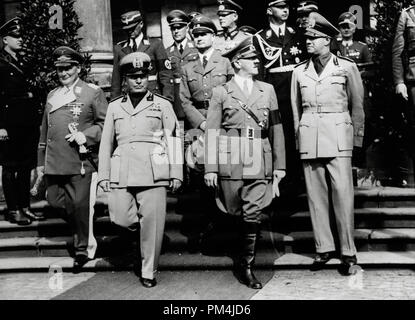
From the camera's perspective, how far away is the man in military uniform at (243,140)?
5.75m

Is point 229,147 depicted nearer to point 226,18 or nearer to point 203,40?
point 203,40

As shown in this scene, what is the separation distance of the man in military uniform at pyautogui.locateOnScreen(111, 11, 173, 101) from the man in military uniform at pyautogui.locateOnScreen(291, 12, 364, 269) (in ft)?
5.83

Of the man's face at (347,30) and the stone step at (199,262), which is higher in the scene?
the man's face at (347,30)

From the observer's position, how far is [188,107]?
6699mm

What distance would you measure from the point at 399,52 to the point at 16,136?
4.35m

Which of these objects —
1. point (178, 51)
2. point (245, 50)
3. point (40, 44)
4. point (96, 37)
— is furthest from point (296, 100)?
point (96, 37)

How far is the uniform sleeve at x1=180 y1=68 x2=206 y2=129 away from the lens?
21.6ft

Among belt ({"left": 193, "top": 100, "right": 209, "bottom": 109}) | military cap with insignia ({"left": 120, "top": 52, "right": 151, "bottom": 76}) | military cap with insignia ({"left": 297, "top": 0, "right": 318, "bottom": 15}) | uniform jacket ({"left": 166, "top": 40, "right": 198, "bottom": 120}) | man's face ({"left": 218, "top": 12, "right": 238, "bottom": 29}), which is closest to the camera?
military cap with insignia ({"left": 120, "top": 52, "right": 151, "bottom": 76})

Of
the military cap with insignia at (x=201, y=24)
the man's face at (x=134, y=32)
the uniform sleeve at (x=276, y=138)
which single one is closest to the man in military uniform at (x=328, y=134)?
the uniform sleeve at (x=276, y=138)

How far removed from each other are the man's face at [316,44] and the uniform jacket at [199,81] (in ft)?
3.38

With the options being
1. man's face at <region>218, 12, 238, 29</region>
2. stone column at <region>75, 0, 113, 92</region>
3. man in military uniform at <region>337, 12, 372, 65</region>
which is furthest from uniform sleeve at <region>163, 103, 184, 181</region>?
stone column at <region>75, 0, 113, 92</region>

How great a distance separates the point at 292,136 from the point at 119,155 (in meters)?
1.93

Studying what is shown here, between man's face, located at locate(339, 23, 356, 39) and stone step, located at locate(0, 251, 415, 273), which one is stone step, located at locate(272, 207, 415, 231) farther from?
man's face, located at locate(339, 23, 356, 39)

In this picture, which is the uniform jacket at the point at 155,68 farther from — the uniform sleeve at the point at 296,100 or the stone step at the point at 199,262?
the stone step at the point at 199,262
